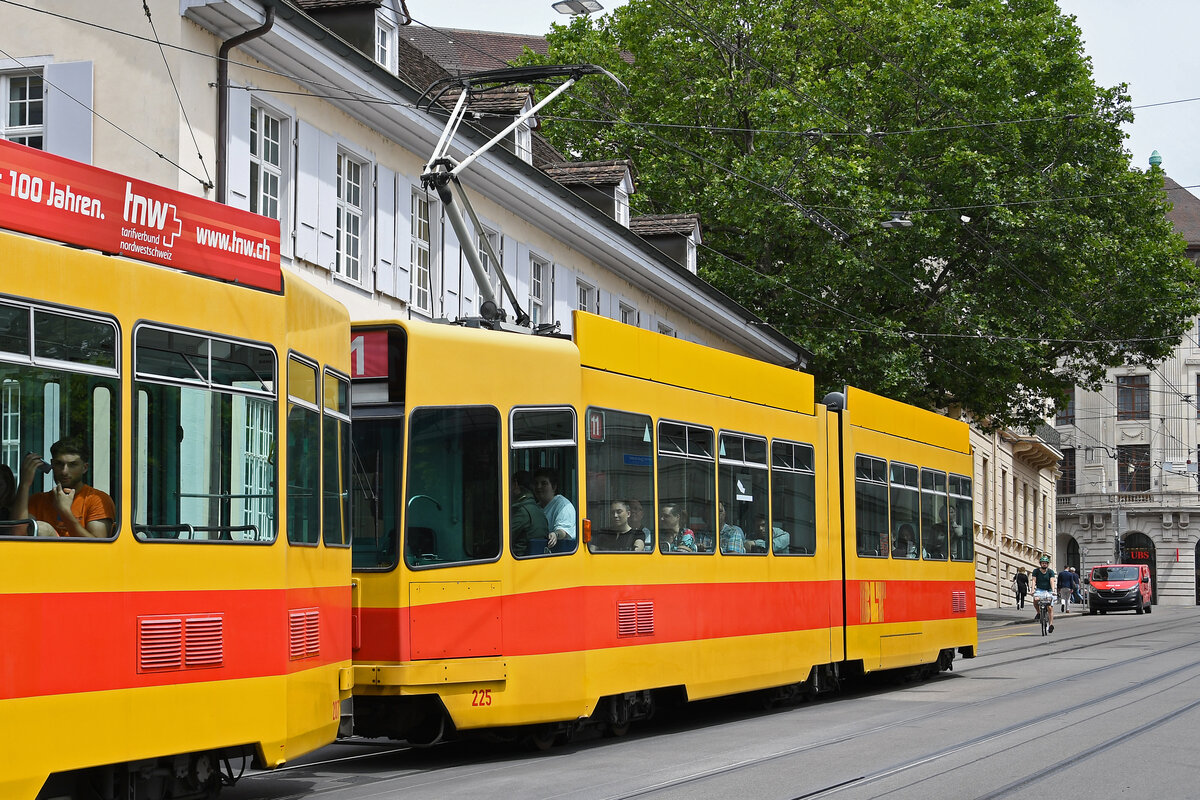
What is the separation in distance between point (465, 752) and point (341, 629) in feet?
8.15

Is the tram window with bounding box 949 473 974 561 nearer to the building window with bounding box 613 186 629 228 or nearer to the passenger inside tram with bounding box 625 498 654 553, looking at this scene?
the passenger inside tram with bounding box 625 498 654 553

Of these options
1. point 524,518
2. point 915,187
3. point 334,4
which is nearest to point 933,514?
point 524,518

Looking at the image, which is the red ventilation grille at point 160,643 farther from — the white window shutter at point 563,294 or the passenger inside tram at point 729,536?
the white window shutter at point 563,294

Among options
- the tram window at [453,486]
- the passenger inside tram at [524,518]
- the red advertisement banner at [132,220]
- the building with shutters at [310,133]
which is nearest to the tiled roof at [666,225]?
the building with shutters at [310,133]

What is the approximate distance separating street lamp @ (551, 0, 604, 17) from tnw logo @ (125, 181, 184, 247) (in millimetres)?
18937

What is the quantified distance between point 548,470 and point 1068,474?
79.2 meters

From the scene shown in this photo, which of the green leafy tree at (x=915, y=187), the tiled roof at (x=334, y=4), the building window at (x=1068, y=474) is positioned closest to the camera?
the tiled roof at (x=334, y=4)

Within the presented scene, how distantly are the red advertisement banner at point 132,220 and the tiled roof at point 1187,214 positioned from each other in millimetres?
84904

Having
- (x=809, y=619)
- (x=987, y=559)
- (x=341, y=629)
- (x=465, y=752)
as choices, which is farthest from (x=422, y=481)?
(x=987, y=559)

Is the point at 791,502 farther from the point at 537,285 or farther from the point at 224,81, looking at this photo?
the point at 537,285

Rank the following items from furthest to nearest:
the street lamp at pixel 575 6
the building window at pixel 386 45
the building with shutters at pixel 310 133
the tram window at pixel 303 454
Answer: the street lamp at pixel 575 6
the building window at pixel 386 45
the building with shutters at pixel 310 133
the tram window at pixel 303 454

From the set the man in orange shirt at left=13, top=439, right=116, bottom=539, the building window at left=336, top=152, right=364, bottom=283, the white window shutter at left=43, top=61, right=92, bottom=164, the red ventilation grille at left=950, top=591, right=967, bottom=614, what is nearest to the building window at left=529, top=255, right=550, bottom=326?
the building window at left=336, top=152, right=364, bottom=283

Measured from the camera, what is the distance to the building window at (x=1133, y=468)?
8456cm

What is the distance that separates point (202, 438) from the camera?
309 inches
